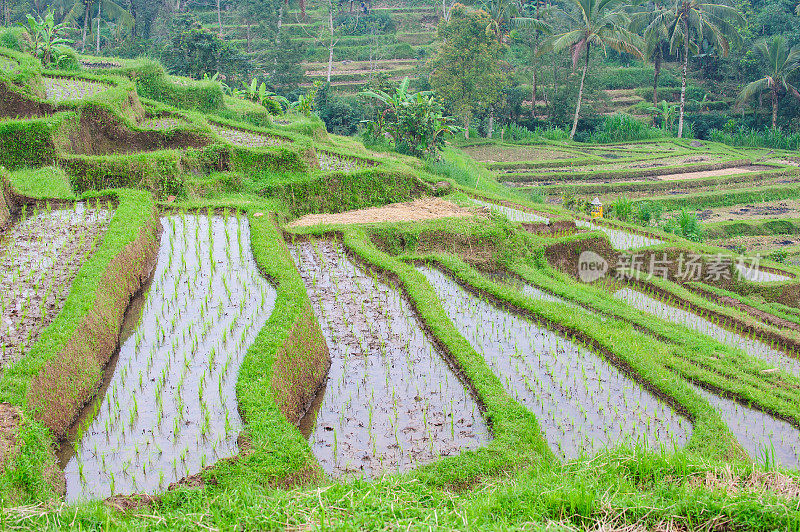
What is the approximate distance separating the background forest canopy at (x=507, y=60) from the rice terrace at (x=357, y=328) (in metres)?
3.70

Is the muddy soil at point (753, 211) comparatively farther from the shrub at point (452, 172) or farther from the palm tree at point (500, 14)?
the palm tree at point (500, 14)

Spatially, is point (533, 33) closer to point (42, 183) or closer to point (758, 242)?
point (758, 242)

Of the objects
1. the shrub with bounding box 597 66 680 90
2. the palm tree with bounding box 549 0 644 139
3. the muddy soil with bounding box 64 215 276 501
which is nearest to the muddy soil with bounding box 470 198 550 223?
the muddy soil with bounding box 64 215 276 501

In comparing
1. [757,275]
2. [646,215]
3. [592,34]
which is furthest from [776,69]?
[757,275]

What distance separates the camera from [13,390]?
430 cm

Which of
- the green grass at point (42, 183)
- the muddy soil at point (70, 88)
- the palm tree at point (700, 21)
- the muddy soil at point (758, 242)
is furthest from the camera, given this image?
the palm tree at point (700, 21)

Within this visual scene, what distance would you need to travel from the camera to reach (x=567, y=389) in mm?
5672

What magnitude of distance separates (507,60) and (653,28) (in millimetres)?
5157

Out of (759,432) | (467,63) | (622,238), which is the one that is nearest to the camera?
(759,432)

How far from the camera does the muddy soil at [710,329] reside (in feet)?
24.5

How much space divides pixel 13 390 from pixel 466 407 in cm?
303

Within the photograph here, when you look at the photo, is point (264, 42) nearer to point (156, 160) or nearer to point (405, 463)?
point (156, 160)

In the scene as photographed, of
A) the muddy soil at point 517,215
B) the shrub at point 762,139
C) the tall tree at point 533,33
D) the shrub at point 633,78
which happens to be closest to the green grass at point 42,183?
the muddy soil at point 517,215

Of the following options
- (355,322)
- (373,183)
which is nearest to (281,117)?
(373,183)
